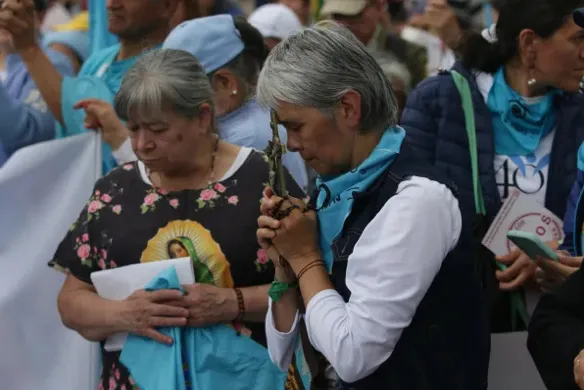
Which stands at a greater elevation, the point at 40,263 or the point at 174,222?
the point at 174,222

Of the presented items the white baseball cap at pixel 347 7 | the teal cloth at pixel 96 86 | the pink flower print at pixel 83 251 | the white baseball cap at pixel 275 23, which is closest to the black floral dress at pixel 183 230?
the pink flower print at pixel 83 251

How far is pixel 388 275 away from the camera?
2.48 meters

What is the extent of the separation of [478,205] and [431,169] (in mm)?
1060

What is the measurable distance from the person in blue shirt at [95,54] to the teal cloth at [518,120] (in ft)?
5.20

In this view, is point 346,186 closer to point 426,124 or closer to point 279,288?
point 279,288

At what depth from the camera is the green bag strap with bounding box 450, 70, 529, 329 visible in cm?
368

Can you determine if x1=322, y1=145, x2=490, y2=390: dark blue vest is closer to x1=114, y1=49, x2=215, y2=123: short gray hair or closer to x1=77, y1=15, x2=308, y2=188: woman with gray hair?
x1=114, y1=49, x2=215, y2=123: short gray hair

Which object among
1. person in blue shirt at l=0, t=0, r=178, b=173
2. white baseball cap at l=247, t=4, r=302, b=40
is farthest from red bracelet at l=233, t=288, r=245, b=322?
white baseball cap at l=247, t=4, r=302, b=40

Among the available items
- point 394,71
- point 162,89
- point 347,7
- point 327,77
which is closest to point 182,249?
point 162,89

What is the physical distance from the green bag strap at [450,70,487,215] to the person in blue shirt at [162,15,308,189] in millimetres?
592

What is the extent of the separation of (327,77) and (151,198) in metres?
0.92

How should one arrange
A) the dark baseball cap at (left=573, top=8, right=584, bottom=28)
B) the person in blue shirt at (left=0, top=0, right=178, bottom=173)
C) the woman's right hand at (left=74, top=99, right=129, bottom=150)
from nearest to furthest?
1. the dark baseball cap at (left=573, top=8, right=584, bottom=28)
2. the woman's right hand at (left=74, top=99, right=129, bottom=150)
3. the person in blue shirt at (left=0, top=0, right=178, bottom=173)

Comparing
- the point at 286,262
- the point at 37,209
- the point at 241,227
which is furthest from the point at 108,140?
the point at 286,262

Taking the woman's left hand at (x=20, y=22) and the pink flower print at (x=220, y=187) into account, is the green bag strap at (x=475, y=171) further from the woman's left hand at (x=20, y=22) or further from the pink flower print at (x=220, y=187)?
the woman's left hand at (x=20, y=22)
